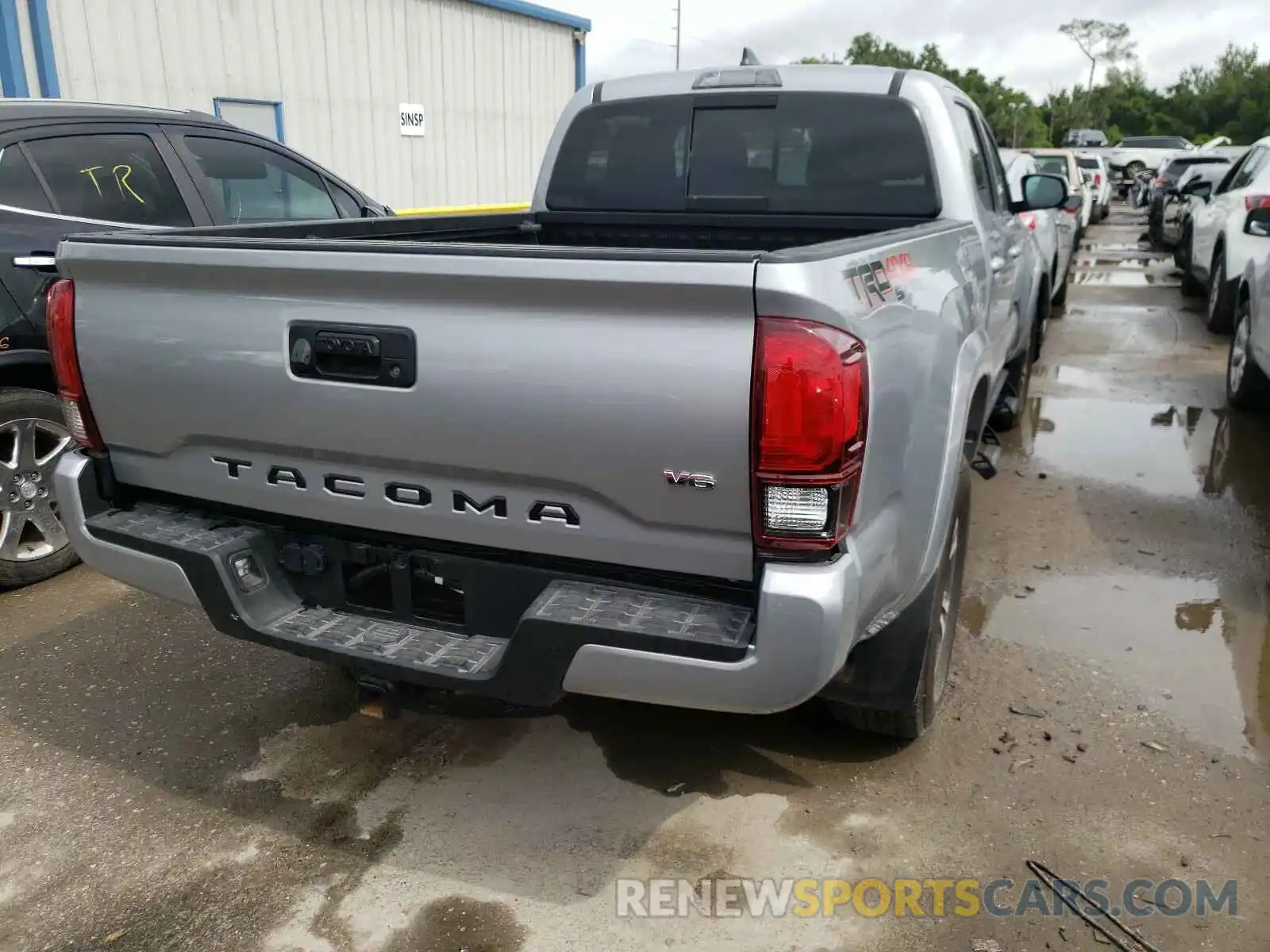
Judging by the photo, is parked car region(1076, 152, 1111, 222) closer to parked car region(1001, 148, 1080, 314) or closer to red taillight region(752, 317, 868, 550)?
parked car region(1001, 148, 1080, 314)

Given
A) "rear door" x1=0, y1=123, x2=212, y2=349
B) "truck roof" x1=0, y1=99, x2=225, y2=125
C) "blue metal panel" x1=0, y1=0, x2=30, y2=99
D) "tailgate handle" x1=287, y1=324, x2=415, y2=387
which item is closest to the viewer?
"tailgate handle" x1=287, y1=324, x2=415, y2=387

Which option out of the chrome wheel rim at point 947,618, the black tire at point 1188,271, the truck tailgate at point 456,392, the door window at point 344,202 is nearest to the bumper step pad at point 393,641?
the truck tailgate at point 456,392

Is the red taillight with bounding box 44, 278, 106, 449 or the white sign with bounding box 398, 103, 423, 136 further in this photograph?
the white sign with bounding box 398, 103, 423, 136

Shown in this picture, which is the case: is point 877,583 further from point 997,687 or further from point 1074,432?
point 1074,432

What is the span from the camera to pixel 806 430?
2.04 meters

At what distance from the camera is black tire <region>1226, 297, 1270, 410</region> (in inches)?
252

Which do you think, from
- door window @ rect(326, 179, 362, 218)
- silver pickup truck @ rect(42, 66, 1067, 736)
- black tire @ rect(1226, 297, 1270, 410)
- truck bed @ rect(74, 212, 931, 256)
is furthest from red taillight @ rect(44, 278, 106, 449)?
black tire @ rect(1226, 297, 1270, 410)

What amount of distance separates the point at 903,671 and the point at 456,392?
1408 millimetres

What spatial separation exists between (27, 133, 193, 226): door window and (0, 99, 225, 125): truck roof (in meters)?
0.08

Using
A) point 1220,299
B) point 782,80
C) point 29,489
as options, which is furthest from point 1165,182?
point 29,489

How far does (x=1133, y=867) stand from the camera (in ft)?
8.78

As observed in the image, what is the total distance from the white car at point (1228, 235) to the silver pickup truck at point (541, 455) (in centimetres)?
543

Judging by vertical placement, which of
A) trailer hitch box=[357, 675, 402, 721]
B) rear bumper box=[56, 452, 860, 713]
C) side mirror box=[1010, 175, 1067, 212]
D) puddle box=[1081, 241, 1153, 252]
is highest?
side mirror box=[1010, 175, 1067, 212]

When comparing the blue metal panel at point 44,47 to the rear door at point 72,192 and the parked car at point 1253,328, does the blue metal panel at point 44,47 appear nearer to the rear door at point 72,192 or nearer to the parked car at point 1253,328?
the rear door at point 72,192
